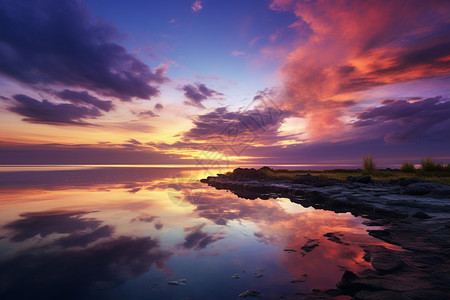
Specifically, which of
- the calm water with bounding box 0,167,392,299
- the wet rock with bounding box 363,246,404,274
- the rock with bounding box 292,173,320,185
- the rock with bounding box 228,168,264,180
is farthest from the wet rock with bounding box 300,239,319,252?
the rock with bounding box 228,168,264,180

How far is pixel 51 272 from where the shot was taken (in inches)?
203

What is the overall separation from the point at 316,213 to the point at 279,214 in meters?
2.00

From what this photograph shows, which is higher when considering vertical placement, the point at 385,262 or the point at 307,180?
the point at 307,180

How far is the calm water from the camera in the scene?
14.6 feet

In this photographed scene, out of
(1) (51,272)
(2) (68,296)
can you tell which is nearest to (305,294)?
(2) (68,296)

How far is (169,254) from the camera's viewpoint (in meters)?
6.24

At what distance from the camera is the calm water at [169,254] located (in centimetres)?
446

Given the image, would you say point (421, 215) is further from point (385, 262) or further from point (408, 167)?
point (408, 167)

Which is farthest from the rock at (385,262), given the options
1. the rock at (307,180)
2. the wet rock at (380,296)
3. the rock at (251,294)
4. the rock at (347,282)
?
the rock at (307,180)

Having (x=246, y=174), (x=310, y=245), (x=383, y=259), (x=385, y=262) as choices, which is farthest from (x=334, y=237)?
(x=246, y=174)

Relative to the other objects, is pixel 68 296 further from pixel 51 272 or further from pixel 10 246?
pixel 10 246

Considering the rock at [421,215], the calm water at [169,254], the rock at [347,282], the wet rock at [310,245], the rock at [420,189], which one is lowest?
the calm water at [169,254]

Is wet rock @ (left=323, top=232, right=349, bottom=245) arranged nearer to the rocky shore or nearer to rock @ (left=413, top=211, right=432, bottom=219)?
the rocky shore

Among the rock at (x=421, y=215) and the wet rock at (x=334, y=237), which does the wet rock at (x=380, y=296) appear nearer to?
the wet rock at (x=334, y=237)
